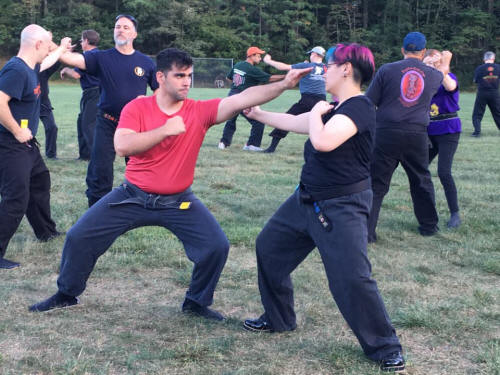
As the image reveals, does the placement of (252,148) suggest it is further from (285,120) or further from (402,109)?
(285,120)

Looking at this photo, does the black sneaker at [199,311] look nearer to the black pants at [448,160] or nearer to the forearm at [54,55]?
the forearm at [54,55]

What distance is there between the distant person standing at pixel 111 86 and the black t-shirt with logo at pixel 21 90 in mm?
1095

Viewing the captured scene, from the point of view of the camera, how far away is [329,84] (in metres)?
3.63

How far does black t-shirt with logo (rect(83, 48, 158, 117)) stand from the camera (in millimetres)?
6600

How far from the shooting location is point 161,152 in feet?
13.5

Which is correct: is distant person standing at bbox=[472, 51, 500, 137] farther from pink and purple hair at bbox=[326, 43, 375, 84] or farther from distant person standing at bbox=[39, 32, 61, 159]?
pink and purple hair at bbox=[326, 43, 375, 84]

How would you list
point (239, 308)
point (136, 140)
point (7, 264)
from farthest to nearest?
point (7, 264)
point (239, 308)
point (136, 140)

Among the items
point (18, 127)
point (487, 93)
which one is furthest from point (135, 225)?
point (487, 93)

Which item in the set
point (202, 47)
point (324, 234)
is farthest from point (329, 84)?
point (202, 47)

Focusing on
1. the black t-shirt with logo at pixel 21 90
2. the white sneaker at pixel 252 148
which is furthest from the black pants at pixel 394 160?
the white sneaker at pixel 252 148

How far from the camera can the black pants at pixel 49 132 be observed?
35.5ft

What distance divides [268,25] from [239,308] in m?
55.0

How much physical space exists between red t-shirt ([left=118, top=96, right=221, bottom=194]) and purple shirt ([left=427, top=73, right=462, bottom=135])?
380 centimetres

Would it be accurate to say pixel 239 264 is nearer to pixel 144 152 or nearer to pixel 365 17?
pixel 144 152
